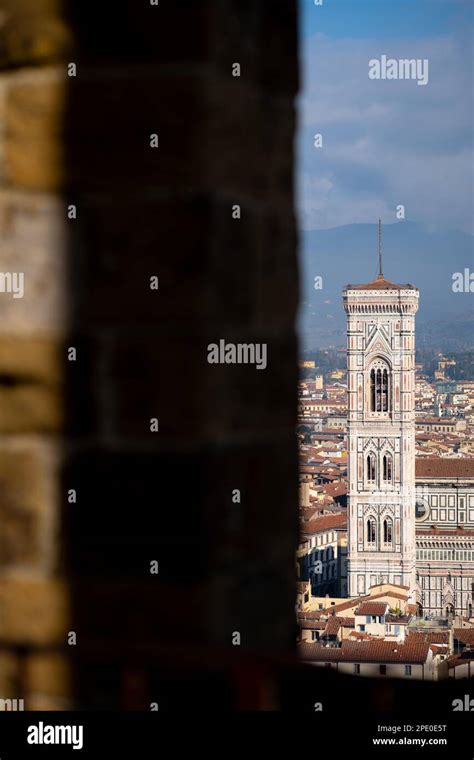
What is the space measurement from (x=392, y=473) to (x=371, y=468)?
2.42 feet

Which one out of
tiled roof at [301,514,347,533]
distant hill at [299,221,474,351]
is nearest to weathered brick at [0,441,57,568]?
distant hill at [299,221,474,351]

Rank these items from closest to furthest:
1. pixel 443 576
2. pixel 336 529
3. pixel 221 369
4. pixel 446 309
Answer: pixel 221 369 → pixel 446 309 → pixel 443 576 → pixel 336 529

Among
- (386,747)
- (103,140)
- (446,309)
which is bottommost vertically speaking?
(386,747)

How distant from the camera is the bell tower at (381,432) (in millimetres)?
34031

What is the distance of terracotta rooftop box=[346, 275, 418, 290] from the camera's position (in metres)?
34.1

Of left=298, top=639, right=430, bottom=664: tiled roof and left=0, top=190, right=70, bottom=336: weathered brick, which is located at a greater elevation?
left=0, top=190, right=70, bottom=336: weathered brick

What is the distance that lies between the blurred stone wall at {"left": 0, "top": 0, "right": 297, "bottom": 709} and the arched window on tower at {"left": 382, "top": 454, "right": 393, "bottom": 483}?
35.2 meters

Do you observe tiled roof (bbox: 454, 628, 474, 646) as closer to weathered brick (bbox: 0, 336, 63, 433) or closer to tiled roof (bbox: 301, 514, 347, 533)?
tiled roof (bbox: 301, 514, 347, 533)

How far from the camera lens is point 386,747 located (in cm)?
96

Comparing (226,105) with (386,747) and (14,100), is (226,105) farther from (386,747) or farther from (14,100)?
(386,747)

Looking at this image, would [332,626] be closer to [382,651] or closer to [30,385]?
[382,651]

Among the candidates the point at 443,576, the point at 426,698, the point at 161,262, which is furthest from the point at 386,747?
the point at 443,576

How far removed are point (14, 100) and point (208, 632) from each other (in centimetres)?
45

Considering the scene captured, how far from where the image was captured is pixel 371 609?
2292 centimetres
